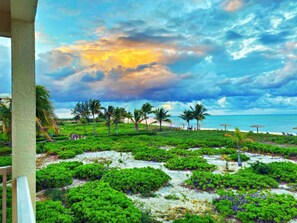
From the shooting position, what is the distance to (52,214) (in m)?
3.93

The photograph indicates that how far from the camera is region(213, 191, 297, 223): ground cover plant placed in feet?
14.8

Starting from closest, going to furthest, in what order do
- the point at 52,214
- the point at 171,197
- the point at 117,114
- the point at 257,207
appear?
the point at 52,214, the point at 257,207, the point at 171,197, the point at 117,114

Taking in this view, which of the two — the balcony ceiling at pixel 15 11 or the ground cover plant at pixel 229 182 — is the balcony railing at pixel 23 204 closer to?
the balcony ceiling at pixel 15 11

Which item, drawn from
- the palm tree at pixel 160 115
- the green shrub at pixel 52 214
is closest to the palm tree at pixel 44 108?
the green shrub at pixel 52 214

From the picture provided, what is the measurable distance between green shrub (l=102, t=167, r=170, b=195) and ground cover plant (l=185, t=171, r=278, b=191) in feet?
3.02

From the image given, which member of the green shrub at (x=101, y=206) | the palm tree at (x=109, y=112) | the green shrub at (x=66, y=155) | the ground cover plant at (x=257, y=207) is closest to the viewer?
the green shrub at (x=101, y=206)

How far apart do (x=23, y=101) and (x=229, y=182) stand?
6273 millimetres

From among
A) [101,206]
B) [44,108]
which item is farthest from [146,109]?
[101,206]

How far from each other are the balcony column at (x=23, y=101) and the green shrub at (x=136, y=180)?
471cm

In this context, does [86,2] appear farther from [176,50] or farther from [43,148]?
[176,50]

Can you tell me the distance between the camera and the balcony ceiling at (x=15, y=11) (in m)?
1.47

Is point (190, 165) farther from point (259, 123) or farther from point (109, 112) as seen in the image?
point (259, 123)

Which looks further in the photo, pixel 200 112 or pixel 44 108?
pixel 200 112

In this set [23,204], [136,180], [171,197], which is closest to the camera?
[23,204]
